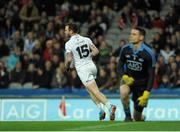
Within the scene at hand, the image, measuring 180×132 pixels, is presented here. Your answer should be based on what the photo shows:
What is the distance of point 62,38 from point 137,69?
8.69 metres

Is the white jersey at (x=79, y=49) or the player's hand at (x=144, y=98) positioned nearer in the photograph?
the player's hand at (x=144, y=98)

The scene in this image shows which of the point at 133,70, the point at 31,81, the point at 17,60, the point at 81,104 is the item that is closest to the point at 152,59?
the point at 133,70

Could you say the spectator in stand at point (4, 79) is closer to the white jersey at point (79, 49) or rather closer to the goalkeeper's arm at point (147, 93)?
the white jersey at point (79, 49)

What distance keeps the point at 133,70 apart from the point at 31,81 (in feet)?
22.4

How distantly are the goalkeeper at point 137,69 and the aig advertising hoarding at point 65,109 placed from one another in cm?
462

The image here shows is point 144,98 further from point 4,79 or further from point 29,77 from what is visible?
point 4,79

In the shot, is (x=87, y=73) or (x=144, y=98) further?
(x=87, y=73)

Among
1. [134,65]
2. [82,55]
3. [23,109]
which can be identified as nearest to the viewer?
[134,65]

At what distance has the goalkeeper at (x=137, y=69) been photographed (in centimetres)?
1349

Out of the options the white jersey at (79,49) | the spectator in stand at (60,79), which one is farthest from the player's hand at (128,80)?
the spectator in stand at (60,79)

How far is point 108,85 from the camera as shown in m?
19.0

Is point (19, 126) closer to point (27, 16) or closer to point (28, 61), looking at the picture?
point (28, 61)

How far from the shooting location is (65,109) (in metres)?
18.8

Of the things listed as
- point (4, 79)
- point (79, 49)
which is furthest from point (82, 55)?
point (4, 79)
